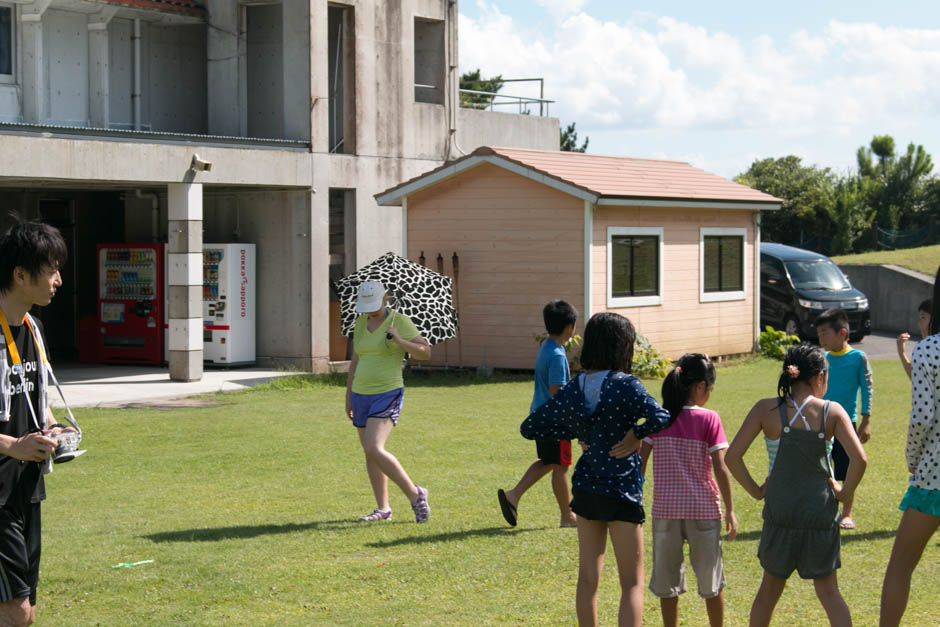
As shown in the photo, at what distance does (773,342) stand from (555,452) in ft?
58.7

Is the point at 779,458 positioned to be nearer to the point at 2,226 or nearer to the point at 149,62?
the point at 149,62

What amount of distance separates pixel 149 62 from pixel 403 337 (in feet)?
52.4

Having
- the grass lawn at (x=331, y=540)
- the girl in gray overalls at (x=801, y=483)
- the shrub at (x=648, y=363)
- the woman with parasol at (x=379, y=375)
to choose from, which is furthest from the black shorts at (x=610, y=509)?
the shrub at (x=648, y=363)

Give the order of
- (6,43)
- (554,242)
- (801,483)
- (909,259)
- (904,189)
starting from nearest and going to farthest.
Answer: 1. (801,483)
2. (6,43)
3. (554,242)
4. (909,259)
5. (904,189)

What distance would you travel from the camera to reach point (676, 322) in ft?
76.0

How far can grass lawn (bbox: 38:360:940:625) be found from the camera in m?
6.75

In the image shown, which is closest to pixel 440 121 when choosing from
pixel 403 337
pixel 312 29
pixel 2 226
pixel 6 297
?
pixel 312 29

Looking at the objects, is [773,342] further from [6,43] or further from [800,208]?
[800,208]

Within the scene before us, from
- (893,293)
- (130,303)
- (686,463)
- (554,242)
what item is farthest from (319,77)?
(893,293)

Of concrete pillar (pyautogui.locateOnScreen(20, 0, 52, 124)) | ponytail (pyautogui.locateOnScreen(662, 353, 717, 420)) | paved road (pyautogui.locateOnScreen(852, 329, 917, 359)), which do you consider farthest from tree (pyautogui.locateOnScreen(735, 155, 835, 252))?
ponytail (pyautogui.locateOnScreen(662, 353, 717, 420))

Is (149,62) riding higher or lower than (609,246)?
higher

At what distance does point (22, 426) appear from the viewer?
4.82m

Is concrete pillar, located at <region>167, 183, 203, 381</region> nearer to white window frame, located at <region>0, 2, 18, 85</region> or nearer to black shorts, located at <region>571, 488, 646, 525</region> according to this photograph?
white window frame, located at <region>0, 2, 18, 85</region>

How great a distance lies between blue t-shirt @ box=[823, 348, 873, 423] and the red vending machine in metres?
16.1
